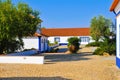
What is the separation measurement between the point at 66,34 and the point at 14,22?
57132 millimetres

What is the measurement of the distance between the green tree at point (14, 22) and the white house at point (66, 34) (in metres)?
51.0

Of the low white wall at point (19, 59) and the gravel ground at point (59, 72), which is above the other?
the low white wall at point (19, 59)

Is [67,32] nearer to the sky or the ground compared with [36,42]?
nearer to the sky

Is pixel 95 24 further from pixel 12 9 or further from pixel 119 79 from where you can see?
pixel 119 79

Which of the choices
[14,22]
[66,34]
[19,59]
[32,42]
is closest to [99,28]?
[66,34]

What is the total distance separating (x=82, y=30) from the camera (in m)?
90.6

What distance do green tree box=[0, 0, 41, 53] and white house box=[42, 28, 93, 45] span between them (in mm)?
51015

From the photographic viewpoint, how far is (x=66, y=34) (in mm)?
87062

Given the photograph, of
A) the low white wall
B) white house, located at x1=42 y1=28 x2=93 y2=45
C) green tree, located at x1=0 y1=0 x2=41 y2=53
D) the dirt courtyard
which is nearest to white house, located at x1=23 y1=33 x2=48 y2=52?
green tree, located at x1=0 y1=0 x2=41 y2=53

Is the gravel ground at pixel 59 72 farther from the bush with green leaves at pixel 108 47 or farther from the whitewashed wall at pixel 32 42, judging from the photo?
the whitewashed wall at pixel 32 42

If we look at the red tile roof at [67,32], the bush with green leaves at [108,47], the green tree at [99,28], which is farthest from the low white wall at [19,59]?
the red tile roof at [67,32]

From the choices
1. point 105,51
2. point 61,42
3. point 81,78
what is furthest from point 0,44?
point 61,42

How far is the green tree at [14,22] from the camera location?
2967cm

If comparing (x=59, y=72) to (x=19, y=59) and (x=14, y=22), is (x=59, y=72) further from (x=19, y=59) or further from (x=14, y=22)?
(x=14, y=22)
